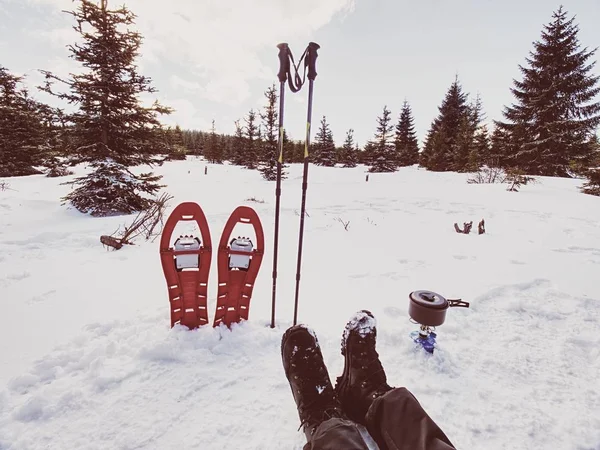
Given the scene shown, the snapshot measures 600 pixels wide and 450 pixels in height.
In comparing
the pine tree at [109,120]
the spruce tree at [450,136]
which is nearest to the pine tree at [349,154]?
the spruce tree at [450,136]

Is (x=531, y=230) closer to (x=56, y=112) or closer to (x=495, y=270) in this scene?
(x=495, y=270)

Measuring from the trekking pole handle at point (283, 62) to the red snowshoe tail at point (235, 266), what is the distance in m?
1.30

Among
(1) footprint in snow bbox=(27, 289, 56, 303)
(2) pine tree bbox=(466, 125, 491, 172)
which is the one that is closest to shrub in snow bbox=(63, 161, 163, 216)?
(1) footprint in snow bbox=(27, 289, 56, 303)

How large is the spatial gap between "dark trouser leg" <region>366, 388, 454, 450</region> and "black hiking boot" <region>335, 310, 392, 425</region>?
224mm

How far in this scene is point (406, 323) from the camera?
2988 millimetres

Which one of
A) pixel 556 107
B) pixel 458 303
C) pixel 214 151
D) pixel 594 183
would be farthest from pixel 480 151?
pixel 214 151

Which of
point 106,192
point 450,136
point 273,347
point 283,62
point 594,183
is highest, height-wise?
point 450,136

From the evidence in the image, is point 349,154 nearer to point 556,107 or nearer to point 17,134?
point 556,107

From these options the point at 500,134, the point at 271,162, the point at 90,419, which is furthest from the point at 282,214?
the point at 500,134

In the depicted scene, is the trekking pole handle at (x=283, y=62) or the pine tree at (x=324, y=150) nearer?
the trekking pole handle at (x=283, y=62)

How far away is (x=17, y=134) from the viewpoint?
19906 millimetres

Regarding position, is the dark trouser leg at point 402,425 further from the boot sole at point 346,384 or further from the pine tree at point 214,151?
the pine tree at point 214,151

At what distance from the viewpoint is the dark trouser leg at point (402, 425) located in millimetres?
1451

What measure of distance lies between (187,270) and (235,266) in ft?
1.61
